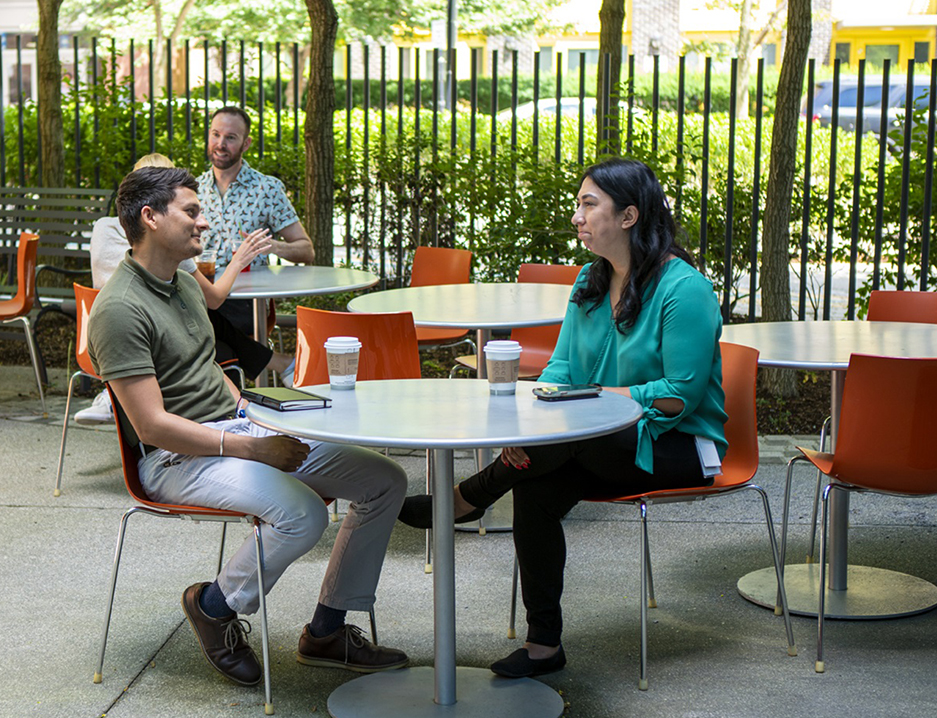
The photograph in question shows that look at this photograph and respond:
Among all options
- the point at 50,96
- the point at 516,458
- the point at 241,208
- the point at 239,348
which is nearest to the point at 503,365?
the point at 516,458

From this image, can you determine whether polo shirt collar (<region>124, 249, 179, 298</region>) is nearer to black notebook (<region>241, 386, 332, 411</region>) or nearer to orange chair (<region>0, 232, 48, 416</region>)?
black notebook (<region>241, 386, 332, 411</region>)

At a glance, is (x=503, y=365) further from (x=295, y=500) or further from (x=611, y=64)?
(x=611, y=64)

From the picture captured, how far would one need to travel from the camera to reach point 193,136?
905 cm

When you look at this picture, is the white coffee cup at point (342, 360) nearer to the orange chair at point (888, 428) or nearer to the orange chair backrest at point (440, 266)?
the orange chair at point (888, 428)

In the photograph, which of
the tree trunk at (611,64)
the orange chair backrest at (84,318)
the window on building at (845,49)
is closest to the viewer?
the orange chair backrest at (84,318)

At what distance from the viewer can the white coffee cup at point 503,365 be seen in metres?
3.36

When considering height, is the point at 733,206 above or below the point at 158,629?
above

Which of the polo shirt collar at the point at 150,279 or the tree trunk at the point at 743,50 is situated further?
the tree trunk at the point at 743,50

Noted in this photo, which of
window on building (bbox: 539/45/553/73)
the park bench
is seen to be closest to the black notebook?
the park bench

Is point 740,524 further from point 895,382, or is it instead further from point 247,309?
point 247,309

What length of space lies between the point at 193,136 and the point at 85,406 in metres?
2.71

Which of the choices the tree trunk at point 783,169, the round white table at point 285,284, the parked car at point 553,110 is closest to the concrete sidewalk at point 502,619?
the round white table at point 285,284

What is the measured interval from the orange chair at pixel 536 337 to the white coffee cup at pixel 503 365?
202cm

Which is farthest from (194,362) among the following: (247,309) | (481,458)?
(247,309)
